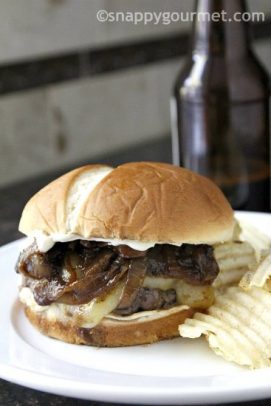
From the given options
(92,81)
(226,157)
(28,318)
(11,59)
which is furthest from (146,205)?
(92,81)

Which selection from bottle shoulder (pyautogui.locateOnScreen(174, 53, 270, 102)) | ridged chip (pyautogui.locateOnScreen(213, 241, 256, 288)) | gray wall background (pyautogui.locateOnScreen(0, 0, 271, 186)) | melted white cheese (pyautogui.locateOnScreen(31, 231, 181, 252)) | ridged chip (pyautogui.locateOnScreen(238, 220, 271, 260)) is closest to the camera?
melted white cheese (pyautogui.locateOnScreen(31, 231, 181, 252))

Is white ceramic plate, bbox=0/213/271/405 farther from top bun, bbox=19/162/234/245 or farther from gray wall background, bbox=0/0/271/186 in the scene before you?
gray wall background, bbox=0/0/271/186

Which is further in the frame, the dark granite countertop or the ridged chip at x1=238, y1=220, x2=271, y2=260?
the ridged chip at x1=238, y1=220, x2=271, y2=260

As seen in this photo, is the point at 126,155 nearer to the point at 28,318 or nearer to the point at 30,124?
the point at 30,124

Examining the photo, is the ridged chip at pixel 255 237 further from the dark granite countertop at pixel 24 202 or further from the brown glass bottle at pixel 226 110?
the dark granite countertop at pixel 24 202

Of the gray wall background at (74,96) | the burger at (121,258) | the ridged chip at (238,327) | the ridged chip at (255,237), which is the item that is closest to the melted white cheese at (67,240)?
the burger at (121,258)

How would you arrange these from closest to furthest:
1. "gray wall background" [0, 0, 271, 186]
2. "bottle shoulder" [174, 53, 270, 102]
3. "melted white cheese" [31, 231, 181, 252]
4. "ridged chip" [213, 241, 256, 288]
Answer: "melted white cheese" [31, 231, 181, 252] < "ridged chip" [213, 241, 256, 288] < "bottle shoulder" [174, 53, 270, 102] < "gray wall background" [0, 0, 271, 186]

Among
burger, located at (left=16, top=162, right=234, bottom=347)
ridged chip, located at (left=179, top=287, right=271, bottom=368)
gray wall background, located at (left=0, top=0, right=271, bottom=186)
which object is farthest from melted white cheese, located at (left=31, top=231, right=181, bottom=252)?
gray wall background, located at (left=0, top=0, right=271, bottom=186)

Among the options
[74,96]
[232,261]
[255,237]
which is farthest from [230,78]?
[74,96]
